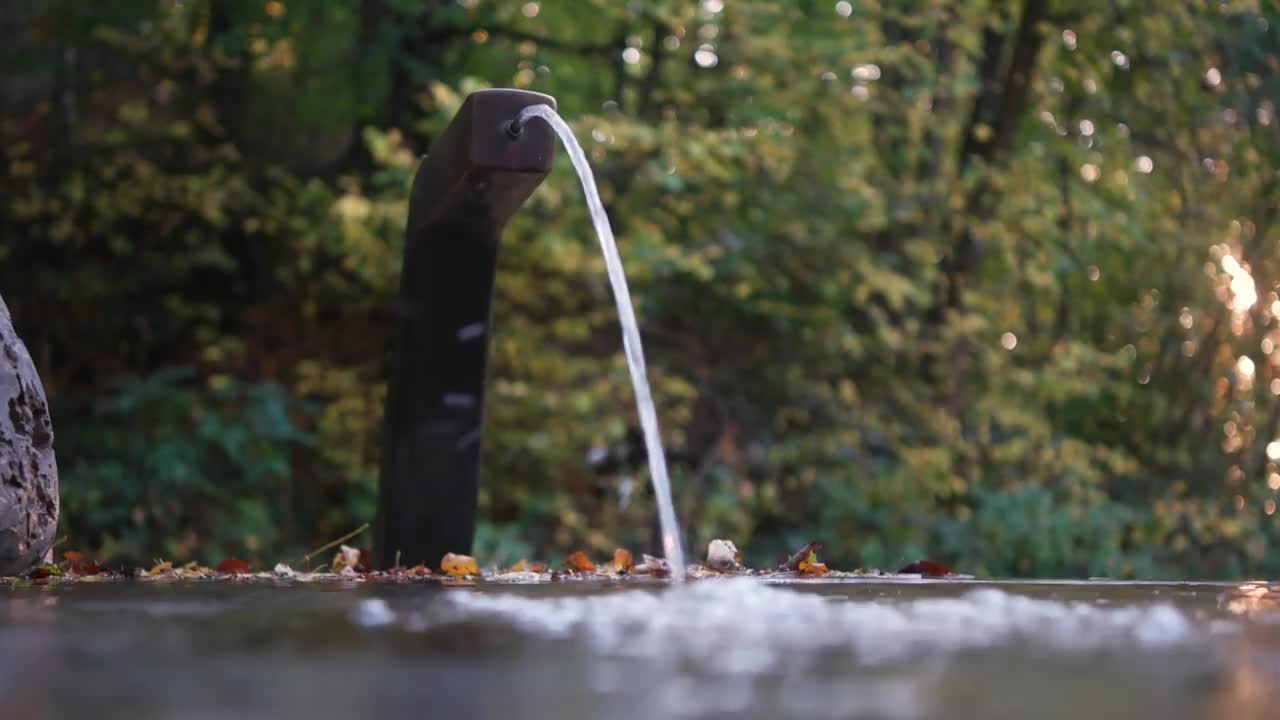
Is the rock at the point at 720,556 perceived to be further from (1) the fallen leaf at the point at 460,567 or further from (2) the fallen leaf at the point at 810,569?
(1) the fallen leaf at the point at 460,567

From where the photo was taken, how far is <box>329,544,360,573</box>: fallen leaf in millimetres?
3566

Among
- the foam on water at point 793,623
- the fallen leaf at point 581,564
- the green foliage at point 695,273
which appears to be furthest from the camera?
the green foliage at point 695,273

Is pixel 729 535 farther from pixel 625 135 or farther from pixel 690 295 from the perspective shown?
pixel 625 135

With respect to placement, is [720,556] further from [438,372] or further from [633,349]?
[438,372]

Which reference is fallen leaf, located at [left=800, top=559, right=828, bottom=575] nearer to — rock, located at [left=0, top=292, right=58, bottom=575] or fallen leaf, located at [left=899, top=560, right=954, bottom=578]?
fallen leaf, located at [left=899, top=560, right=954, bottom=578]

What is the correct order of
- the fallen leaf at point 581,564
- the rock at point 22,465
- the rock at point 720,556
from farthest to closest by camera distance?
the rock at point 720,556, the fallen leaf at point 581,564, the rock at point 22,465

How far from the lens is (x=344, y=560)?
3.79 metres

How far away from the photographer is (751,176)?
24.5ft

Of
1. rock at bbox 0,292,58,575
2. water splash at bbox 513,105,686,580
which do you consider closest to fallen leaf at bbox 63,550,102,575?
rock at bbox 0,292,58,575

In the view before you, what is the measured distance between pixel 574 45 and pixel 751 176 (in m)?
1.14

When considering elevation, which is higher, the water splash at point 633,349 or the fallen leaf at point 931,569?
the water splash at point 633,349

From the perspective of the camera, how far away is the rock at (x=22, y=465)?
9.00 ft

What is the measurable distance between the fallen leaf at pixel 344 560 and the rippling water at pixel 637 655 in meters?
1.21

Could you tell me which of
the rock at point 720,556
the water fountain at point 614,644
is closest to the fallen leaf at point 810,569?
the rock at point 720,556
